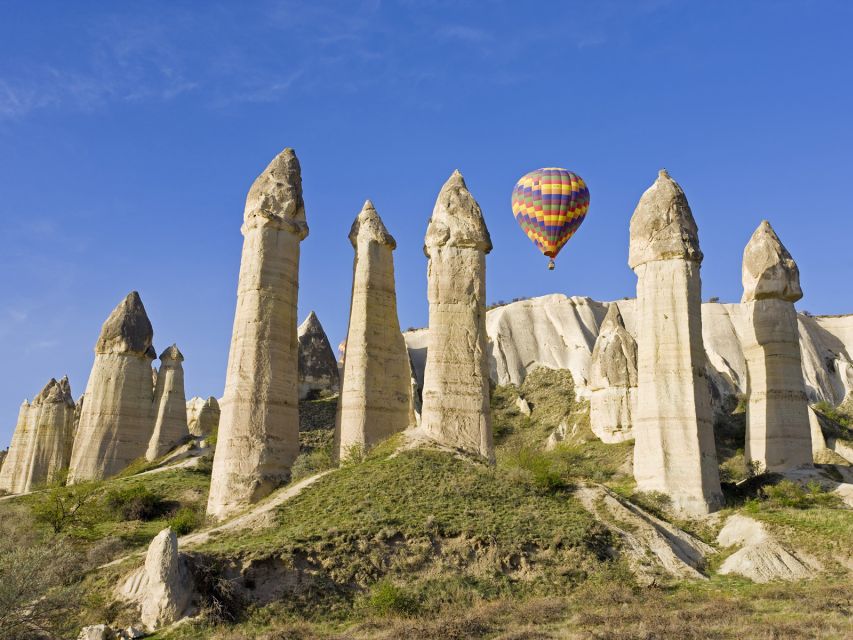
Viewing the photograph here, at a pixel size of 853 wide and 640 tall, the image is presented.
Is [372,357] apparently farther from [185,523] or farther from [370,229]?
[185,523]

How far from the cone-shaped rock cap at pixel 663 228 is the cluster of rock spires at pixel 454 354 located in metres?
0.04

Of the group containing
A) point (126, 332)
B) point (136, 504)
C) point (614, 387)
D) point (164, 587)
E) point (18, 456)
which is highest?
point (126, 332)

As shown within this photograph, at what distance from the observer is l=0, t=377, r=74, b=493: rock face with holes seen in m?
36.3

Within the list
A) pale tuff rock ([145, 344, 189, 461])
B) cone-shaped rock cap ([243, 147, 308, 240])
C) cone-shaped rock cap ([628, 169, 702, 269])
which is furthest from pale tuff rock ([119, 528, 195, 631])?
pale tuff rock ([145, 344, 189, 461])

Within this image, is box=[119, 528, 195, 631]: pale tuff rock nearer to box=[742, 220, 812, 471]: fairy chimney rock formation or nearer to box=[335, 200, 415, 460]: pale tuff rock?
box=[335, 200, 415, 460]: pale tuff rock

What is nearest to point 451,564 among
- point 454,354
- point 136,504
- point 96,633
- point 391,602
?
point 391,602

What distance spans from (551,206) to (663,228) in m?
7.01

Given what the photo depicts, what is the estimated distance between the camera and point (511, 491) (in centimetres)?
2136

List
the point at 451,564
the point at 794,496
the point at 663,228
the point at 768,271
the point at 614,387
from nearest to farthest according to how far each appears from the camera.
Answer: the point at 451,564 < the point at 794,496 < the point at 663,228 < the point at 768,271 < the point at 614,387

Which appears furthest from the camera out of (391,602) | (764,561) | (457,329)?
(457,329)

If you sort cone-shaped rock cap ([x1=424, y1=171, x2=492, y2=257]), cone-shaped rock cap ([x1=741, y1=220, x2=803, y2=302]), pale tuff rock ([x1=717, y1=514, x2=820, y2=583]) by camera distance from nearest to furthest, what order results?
1. pale tuff rock ([x1=717, y1=514, x2=820, y2=583])
2. cone-shaped rock cap ([x1=424, y1=171, x2=492, y2=257])
3. cone-shaped rock cap ([x1=741, y1=220, x2=803, y2=302])

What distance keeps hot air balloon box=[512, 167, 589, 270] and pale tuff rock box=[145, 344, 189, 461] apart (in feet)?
48.7

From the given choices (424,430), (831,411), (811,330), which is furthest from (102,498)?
(811,330)

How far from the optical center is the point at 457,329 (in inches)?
967
